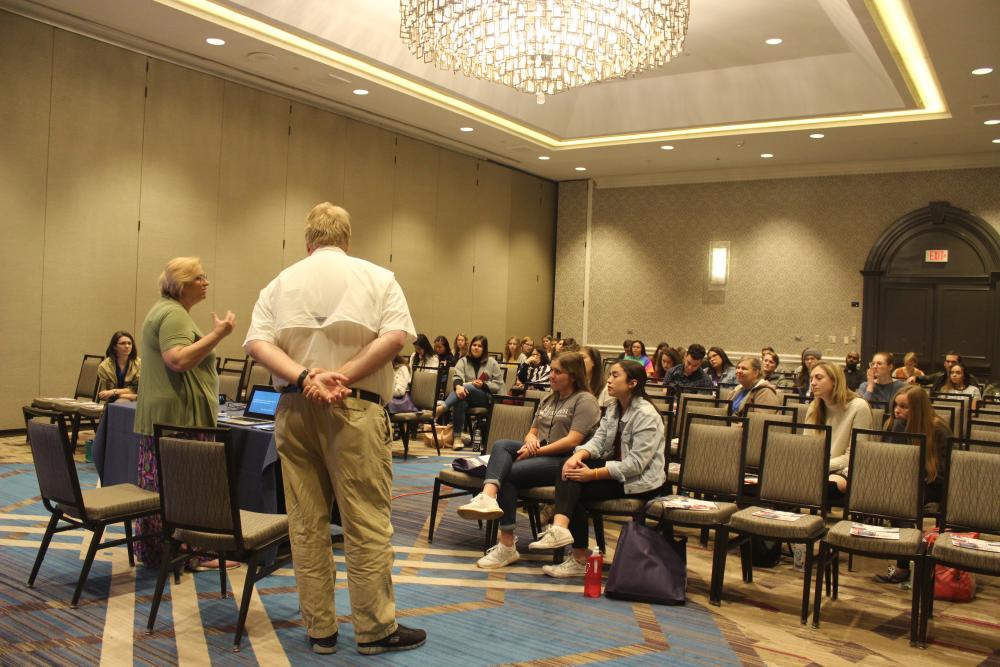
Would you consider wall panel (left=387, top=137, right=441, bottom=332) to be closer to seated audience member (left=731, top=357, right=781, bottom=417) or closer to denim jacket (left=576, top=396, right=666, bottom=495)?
seated audience member (left=731, top=357, right=781, bottom=417)

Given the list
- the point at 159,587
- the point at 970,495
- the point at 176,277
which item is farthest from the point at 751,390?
the point at 159,587

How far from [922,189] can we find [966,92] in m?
3.95

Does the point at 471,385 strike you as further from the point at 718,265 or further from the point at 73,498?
the point at 718,265

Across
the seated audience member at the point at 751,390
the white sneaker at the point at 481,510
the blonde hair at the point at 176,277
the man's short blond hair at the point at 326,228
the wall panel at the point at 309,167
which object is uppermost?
the wall panel at the point at 309,167

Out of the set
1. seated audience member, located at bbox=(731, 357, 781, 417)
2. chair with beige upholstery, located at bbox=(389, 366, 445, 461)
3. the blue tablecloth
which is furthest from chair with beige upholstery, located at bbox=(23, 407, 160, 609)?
chair with beige upholstery, located at bbox=(389, 366, 445, 461)

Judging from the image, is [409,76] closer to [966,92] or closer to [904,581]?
[966,92]

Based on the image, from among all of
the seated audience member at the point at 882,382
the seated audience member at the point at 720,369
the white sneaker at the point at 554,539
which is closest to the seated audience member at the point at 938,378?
the seated audience member at the point at 720,369

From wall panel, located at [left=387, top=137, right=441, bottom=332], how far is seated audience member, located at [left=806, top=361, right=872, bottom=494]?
7.86m

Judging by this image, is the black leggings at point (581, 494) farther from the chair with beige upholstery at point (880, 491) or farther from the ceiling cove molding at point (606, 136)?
the ceiling cove molding at point (606, 136)

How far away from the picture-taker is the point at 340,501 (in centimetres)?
316

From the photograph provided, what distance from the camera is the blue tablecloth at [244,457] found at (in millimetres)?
4371

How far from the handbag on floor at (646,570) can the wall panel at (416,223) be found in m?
8.58

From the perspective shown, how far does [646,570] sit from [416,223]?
368 inches

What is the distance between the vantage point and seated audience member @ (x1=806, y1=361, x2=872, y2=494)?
518cm
